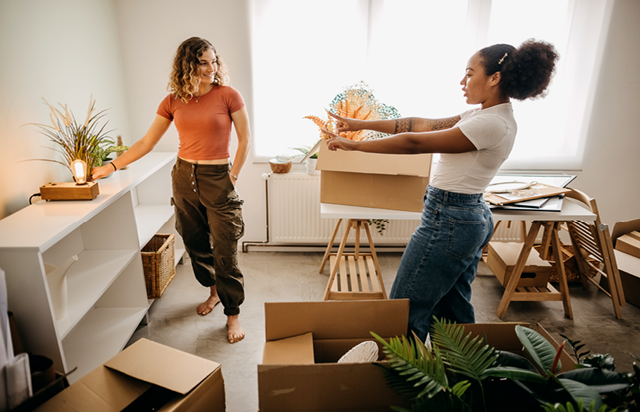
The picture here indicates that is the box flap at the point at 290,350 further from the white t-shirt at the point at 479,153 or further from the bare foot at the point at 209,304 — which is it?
the bare foot at the point at 209,304

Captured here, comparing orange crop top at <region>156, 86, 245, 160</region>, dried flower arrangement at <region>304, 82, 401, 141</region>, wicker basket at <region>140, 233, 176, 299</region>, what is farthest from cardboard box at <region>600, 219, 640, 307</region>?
wicker basket at <region>140, 233, 176, 299</region>

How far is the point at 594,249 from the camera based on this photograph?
8.09 ft

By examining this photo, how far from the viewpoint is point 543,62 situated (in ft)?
4.07

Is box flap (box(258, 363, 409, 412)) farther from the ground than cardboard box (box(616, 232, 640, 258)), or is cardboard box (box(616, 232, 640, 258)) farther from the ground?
box flap (box(258, 363, 409, 412))

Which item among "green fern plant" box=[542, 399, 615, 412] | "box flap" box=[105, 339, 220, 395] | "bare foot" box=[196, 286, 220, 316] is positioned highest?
"green fern plant" box=[542, 399, 615, 412]

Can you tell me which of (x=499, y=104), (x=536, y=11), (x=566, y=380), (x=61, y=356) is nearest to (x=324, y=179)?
(x=499, y=104)

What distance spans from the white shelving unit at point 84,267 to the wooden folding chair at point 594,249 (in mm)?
2601

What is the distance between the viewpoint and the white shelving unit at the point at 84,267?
1318 millimetres

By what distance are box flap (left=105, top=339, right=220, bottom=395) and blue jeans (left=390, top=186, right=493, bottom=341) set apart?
77 cm

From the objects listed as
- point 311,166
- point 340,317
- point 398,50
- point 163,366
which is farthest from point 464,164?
point 398,50

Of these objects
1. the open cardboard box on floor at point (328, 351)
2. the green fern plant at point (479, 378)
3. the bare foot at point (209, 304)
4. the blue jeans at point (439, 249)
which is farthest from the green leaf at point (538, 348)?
the bare foot at point (209, 304)

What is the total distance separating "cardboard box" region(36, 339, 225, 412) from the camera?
1.04 metres

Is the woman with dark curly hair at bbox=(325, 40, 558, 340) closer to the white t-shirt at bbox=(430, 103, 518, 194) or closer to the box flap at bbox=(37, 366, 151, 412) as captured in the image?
the white t-shirt at bbox=(430, 103, 518, 194)

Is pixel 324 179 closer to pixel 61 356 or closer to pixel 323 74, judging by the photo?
pixel 323 74
